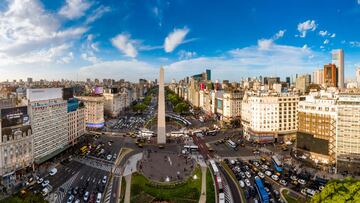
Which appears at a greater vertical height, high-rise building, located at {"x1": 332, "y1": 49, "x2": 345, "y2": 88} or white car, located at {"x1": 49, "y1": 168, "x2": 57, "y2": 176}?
Result: high-rise building, located at {"x1": 332, "y1": 49, "x2": 345, "y2": 88}

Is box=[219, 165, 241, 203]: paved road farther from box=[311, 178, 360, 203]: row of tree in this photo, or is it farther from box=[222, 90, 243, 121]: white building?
box=[222, 90, 243, 121]: white building

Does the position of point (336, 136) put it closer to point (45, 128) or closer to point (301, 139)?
point (301, 139)

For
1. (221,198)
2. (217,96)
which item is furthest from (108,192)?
(217,96)

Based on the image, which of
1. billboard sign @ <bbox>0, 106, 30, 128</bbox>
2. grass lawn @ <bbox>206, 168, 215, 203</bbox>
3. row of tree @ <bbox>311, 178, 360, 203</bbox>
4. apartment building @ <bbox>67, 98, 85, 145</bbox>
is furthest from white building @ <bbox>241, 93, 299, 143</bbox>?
billboard sign @ <bbox>0, 106, 30, 128</bbox>

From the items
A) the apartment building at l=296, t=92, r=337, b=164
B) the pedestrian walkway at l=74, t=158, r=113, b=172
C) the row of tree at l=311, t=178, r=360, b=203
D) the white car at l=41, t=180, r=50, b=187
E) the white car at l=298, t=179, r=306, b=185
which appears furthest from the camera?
the pedestrian walkway at l=74, t=158, r=113, b=172

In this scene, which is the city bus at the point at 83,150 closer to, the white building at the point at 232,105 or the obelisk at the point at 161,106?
the obelisk at the point at 161,106

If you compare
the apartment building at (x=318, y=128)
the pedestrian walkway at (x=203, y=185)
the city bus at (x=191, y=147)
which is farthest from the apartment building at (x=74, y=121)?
the apartment building at (x=318, y=128)

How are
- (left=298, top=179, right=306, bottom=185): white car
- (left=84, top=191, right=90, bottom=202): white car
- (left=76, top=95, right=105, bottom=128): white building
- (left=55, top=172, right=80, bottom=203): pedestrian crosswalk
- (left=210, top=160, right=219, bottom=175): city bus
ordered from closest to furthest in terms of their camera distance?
(left=84, top=191, right=90, bottom=202): white car, (left=55, top=172, right=80, bottom=203): pedestrian crosswalk, (left=298, top=179, right=306, bottom=185): white car, (left=210, top=160, right=219, bottom=175): city bus, (left=76, top=95, right=105, bottom=128): white building
